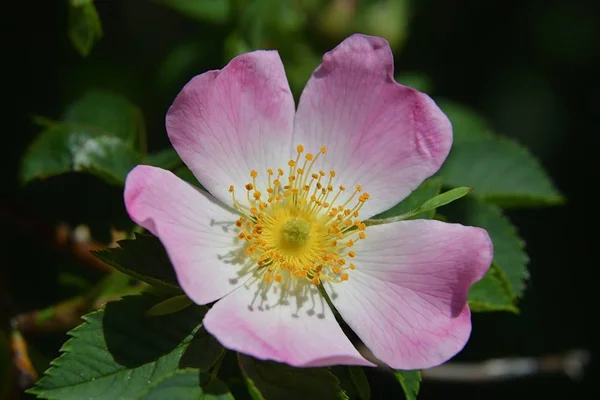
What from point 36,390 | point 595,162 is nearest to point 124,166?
point 36,390

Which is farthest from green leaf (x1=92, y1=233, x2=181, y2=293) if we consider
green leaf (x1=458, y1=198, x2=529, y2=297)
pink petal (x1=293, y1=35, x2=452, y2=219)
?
green leaf (x1=458, y1=198, x2=529, y2=297)

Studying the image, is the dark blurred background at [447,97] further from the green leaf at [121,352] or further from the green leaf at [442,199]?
the green leaf at [442,199]

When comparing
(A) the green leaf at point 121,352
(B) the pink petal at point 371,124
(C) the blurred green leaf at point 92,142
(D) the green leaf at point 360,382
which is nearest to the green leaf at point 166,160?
(C) the blurred green leaf at point 92,142

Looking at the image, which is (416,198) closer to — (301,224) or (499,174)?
(301,224)

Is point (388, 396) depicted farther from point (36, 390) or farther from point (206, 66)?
point (36, 390)

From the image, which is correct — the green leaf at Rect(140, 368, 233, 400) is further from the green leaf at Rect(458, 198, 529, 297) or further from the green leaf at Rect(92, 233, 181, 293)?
the green leaf at Rect(458, 198, 529, 297)
